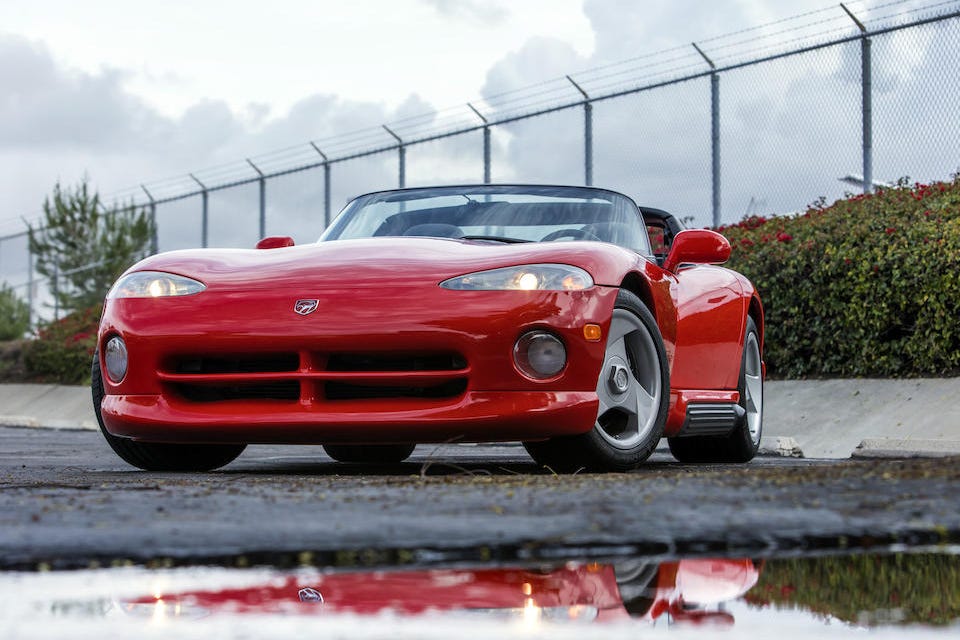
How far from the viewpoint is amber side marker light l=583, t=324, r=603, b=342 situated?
4.85 meters

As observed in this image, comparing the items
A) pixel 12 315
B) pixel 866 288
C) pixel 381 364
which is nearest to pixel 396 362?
pixel 381 364

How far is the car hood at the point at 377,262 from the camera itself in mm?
4980

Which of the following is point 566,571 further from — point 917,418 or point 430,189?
point 917,418

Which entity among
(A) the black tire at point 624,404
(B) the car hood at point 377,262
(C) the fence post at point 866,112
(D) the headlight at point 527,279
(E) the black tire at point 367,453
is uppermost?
(C) the fence post at point 866,112

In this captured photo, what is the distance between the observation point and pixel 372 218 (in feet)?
21.9

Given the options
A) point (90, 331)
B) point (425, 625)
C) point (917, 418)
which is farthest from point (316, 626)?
point (90, 331)

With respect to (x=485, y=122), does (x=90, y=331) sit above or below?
below

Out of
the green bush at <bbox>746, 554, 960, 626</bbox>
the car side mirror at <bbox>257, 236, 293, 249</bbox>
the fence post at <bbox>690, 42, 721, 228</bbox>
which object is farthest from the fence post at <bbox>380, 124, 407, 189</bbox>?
the green bush at <bbox>746, 554, 960, 626</bbox>

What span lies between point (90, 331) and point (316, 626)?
21194mm

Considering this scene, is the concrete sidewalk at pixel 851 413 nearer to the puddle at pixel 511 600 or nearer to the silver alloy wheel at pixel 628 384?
the silver alloy wheel at pixel 628 384

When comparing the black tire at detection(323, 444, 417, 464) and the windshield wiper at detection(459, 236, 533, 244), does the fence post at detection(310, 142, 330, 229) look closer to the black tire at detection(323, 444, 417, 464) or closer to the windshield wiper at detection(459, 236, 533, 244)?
the black tire at detection(323, 444, 417, 464)

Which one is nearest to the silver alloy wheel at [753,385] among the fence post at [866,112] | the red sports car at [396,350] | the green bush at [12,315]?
the red sports car at [396,350]

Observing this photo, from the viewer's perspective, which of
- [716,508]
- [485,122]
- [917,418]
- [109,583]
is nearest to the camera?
[109,583]

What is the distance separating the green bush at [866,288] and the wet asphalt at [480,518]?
6.52m
